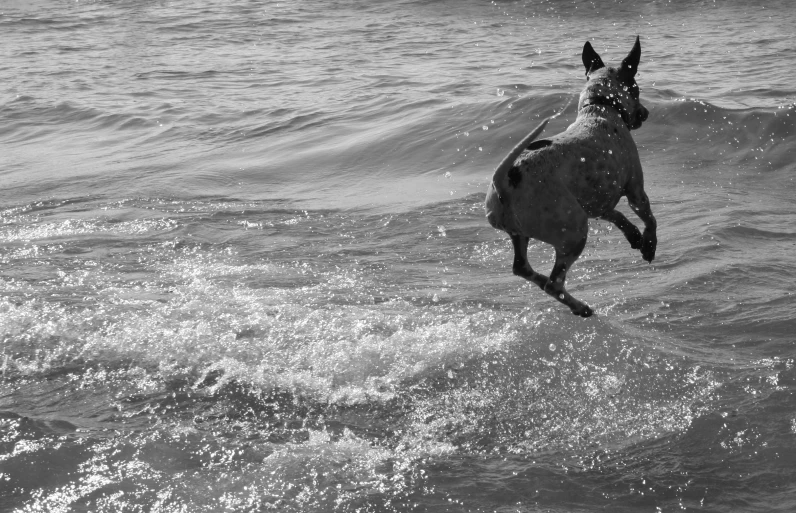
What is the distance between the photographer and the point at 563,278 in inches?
232

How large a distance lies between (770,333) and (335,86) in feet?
36.9

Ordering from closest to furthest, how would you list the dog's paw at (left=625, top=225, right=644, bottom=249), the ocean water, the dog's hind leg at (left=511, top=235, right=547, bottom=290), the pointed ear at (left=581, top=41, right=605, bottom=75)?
1. the ocean water
2. the dog's hind leg at (left=511, top=235, right=547, bottom=290)
3. the dog's paw at (left=625, top=225, right=644, bottom=249)
4. the pointed ear at (left=581, top=41, right=605, bottom=75)

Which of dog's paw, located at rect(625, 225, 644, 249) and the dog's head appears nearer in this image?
the dog's head

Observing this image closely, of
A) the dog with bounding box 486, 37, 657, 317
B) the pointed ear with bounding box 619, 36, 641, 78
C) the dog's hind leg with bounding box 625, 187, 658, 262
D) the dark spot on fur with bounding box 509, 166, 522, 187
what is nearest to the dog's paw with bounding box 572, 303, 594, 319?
the dog with bounding box 486, 37, 657, 317

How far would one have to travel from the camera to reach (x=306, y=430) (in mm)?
5668

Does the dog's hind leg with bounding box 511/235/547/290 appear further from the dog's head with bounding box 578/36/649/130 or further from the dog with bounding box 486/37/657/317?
the dog's head with bounding box 578/36/649/130

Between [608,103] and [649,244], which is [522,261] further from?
[608,103]

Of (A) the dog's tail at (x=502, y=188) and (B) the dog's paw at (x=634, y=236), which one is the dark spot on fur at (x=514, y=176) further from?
(B) the dog's paw at (x=634, y=236)

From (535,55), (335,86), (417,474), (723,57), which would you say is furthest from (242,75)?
(417,474)

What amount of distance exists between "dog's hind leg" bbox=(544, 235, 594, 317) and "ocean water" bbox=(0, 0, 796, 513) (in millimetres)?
434

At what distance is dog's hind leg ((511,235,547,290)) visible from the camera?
19.2 feet

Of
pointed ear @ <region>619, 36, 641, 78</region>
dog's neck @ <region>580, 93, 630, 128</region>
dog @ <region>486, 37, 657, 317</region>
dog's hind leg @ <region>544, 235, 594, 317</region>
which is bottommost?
dog's hind leg @ <region>544, 235, 594, 317</region>

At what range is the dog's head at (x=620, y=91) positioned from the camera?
6.23 meters

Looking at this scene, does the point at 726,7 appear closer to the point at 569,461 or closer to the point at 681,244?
the point at 681,244
